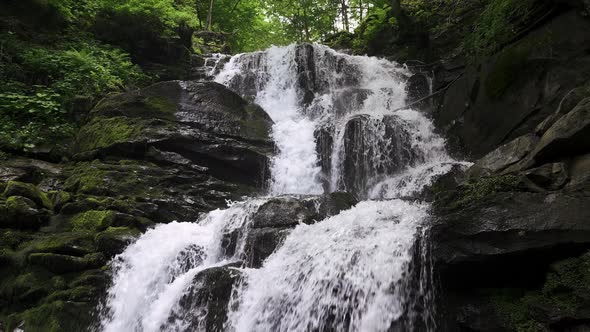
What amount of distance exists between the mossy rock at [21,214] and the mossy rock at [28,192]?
155 millimetres

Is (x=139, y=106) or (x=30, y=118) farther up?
(x=139, y=106)

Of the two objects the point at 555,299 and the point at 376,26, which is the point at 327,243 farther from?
the point at 376,26

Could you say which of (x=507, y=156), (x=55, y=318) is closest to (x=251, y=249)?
(x=55, y=318)

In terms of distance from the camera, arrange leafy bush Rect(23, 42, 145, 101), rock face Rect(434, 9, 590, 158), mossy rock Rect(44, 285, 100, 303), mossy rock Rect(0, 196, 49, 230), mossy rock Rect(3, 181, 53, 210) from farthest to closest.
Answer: leafy bush Rect(23, 42, 145, 101), mossy rock Rect(3, 181, 53, 210), mossy rock Rect(0, 196, 49, 230), rock face Rect(434, 9, 590, 158), mossy rock Rect(44, 285, 100, 303)

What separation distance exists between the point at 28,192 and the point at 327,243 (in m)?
6.68

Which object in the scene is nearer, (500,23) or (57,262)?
(57,262)

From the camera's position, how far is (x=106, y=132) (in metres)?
10.9

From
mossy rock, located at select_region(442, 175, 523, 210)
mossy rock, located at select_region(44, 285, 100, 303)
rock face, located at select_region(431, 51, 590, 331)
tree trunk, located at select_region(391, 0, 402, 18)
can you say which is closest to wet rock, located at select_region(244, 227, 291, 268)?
mossy rock, located at select_region(44, 285, 100, 303)

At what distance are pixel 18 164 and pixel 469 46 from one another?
11.9 meters

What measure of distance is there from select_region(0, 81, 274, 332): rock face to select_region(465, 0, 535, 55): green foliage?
6341 millimetres

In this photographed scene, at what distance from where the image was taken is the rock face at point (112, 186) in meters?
7.36

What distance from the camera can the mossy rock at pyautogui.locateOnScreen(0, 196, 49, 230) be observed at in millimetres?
8094

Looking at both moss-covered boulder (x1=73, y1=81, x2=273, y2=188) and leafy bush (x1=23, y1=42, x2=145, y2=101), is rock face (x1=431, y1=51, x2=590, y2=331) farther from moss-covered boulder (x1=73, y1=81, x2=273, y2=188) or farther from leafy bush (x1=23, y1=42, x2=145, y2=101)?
leafy bush (x1=23, y1=42, x2=145, y2=101)

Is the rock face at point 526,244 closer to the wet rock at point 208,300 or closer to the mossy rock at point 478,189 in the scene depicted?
the mossy rock at point 478,189
